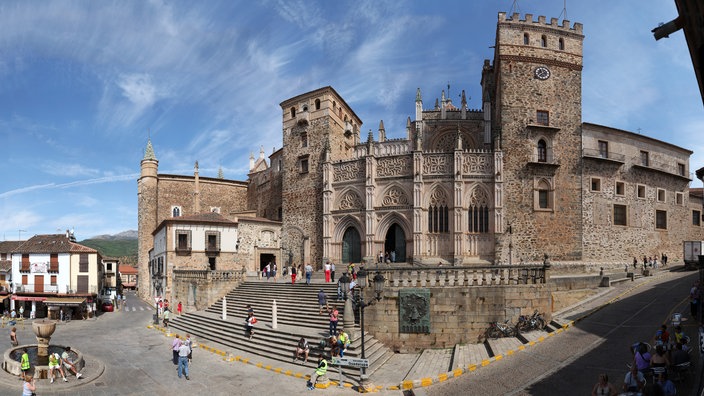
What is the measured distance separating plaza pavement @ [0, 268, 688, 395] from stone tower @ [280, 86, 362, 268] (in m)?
16.3

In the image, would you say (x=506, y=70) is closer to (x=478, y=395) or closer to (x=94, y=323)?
(x=478, y=395)

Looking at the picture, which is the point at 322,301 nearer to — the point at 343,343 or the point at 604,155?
the point at 343,343

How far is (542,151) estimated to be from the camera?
31609 mm

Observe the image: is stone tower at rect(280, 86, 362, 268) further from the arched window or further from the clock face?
the clock face

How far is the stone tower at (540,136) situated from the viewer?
30.5 m

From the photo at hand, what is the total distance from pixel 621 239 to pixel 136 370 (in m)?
32.9

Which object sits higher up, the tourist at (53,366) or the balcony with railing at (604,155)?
the balcony with railing at (604,155)

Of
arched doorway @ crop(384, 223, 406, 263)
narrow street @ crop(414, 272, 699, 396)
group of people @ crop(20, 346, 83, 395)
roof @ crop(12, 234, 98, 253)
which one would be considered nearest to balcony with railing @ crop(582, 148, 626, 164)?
arched doorway @ crop(384, 223, 406, 263)

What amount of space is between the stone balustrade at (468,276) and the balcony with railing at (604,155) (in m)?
16.8

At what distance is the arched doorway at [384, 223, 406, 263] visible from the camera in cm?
3253

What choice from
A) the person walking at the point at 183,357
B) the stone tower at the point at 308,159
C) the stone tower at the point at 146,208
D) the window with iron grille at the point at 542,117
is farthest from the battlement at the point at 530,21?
the stone tower at the point at 146,208

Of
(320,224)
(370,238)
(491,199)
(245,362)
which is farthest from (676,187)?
(245,362)

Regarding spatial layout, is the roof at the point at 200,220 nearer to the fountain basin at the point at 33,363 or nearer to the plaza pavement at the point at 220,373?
the plaza pavement at the point at 220,373

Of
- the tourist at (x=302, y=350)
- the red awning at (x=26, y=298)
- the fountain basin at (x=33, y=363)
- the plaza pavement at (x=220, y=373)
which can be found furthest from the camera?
the red awning at (x=26, y=298)
